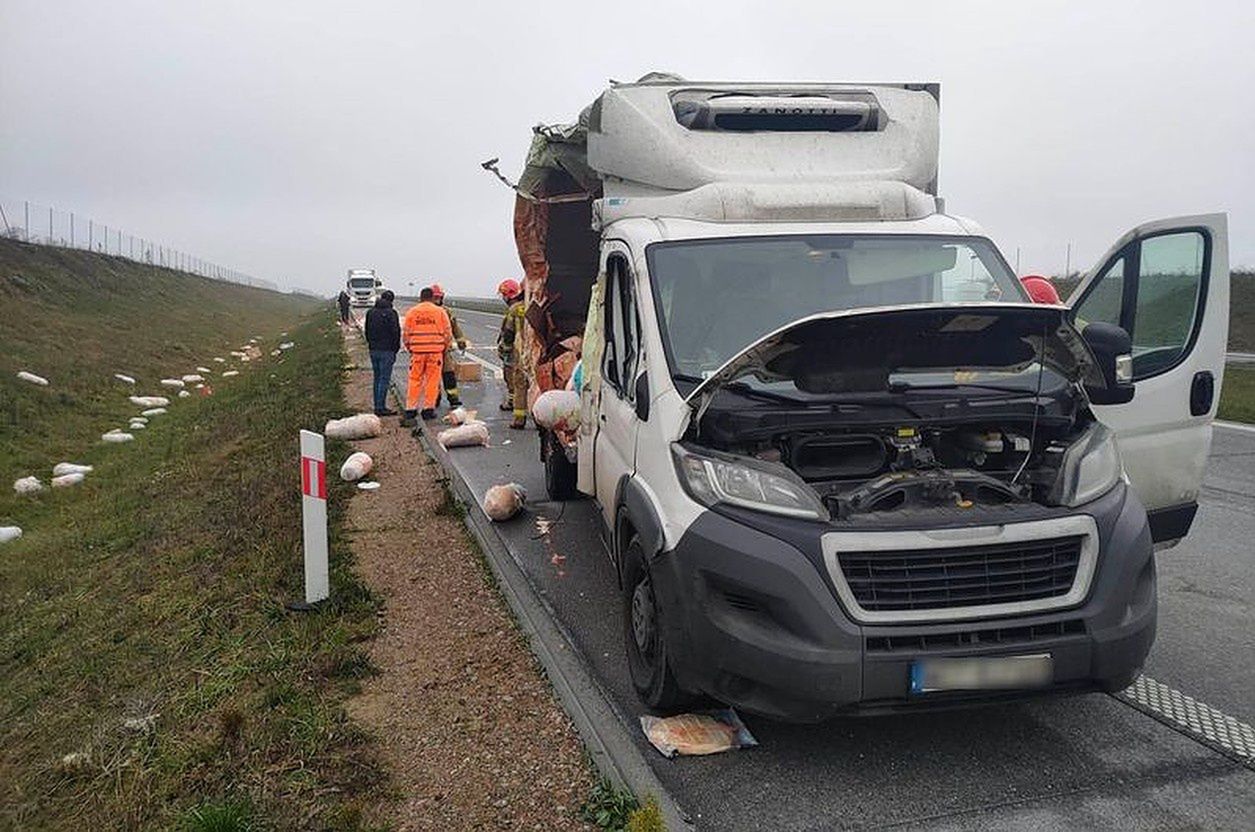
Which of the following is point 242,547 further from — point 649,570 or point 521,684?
point 649,570

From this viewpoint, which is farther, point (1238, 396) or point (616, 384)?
point (1238, 396)

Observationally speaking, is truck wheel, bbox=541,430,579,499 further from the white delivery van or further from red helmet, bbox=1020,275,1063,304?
red helmet, bbox=1020,275,1063,304

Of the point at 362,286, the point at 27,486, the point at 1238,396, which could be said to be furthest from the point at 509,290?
the point at 362,286

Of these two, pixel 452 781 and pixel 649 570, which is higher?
pixel 649 570

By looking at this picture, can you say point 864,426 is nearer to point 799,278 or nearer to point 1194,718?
point 799,278

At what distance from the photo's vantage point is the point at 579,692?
14.2 feet

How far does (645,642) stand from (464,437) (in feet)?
22.5

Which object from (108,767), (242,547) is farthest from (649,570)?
(242,547)

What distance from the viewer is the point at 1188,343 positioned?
4703mm

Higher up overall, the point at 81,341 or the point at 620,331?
the point at 620,331

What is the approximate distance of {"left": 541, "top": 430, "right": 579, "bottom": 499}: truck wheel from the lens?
25.3 feet

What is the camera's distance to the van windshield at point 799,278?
14.8 ft

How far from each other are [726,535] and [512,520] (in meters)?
4.24

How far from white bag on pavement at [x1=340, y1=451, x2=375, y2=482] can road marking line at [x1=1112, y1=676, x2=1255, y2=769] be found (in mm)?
6815
